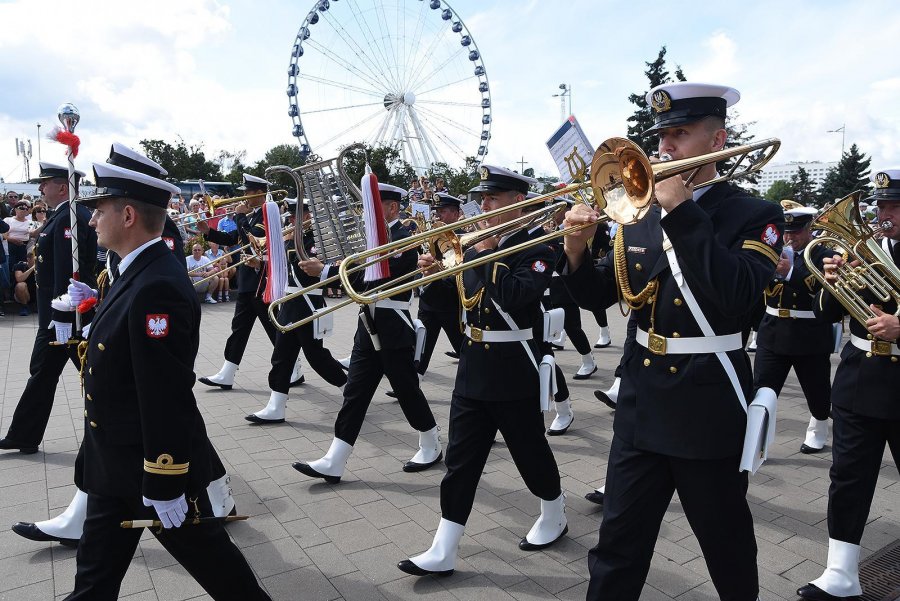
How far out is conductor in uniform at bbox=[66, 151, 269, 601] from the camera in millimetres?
2500

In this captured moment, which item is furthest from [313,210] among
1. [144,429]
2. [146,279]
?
[144,429]

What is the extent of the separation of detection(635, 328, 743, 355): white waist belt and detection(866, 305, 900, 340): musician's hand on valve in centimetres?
137

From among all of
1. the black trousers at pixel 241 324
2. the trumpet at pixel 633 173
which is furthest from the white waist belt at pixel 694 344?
the black trousers at pixel 241 324

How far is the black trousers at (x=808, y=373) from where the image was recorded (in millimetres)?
5648

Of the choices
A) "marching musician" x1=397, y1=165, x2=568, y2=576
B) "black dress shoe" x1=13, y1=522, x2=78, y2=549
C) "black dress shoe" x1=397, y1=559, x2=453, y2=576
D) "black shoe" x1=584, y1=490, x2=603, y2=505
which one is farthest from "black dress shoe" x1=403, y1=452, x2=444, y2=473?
"black dress shoe" x1=13, y1=522, x2=78, y2=549

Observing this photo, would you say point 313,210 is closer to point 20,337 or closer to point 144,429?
point 144,429

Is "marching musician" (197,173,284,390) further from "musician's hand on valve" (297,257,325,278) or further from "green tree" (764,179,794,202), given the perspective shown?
"green tree" (764,179,794,202)

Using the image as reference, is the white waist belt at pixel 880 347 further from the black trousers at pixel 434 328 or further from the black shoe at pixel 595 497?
the black trousers at pixel 434 328

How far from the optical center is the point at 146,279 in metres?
2.62

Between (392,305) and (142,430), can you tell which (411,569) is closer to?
(142,430)

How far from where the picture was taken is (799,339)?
18.3ft

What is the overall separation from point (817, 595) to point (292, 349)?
464cm

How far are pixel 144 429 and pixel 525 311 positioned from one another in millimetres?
2117

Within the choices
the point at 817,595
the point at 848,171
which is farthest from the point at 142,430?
the point at 848,171
